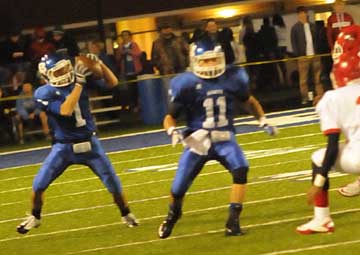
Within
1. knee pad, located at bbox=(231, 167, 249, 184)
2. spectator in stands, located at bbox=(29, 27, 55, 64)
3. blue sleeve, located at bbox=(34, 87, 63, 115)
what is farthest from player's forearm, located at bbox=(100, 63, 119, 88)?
spectator in stands, located at bbox=(29, 27, 55, 64)

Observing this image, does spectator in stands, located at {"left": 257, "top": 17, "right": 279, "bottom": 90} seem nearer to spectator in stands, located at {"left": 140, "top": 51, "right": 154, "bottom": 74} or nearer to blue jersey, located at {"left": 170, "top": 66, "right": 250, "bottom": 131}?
spectator in stands, located at {"left": 140, "top": 51, "right": 154, "bottom": 74}

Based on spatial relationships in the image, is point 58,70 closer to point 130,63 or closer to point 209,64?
point 209,64

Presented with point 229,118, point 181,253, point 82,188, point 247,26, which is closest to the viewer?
point 181,253

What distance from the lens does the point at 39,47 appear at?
16219mm

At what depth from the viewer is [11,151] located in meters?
14.7

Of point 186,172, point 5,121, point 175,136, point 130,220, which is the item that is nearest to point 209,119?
point 175,136

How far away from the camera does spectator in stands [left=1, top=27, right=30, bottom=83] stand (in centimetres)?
1606

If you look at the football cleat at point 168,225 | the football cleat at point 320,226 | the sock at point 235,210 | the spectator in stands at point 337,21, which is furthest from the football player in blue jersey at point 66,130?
the spectator in stands at point 337,21

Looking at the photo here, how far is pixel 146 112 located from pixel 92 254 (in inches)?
360

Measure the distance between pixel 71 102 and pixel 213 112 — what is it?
3.60 feet

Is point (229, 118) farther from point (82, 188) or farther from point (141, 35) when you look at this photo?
point (141, 35)

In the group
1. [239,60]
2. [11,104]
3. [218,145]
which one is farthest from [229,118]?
[239,60]

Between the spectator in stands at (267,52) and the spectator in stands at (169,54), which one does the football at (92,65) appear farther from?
the spectator in stands at (267,52)

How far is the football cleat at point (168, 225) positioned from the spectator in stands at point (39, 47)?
347 inches
